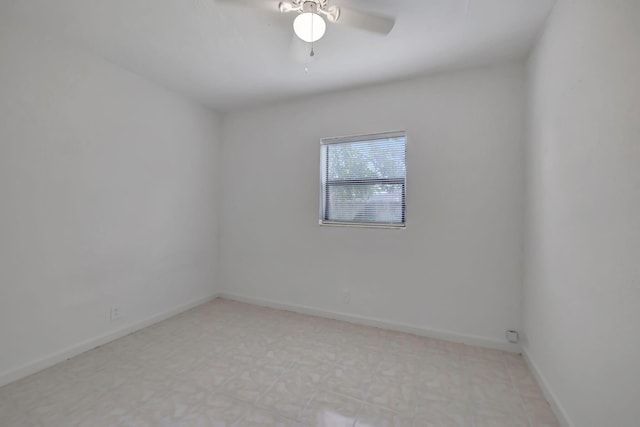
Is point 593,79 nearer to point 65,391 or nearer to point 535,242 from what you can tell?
point 535,242

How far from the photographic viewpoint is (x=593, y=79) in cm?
127

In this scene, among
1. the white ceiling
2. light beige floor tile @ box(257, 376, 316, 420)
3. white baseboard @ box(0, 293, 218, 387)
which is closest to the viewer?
light beige floor tile @ box(257, 376, 316, 420)

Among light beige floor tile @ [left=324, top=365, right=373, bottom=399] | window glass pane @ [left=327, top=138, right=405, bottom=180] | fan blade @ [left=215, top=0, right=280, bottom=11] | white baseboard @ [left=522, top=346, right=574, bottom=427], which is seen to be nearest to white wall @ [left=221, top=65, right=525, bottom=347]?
window glass pane @ [left=327, top=138, right=405, bottom=180]

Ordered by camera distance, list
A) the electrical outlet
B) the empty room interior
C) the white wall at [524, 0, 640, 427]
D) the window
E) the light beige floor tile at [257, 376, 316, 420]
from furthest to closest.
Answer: the electrical outlet, the window, the light beige floor tile at [257, 376, 316, 420], the empty room interior, the white wall at [524, 0, 640, 427]

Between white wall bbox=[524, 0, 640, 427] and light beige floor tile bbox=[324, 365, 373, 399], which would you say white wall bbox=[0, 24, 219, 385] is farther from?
white wall bbox=[524, 0, 640, 427]

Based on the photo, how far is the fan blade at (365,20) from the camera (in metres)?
1.60

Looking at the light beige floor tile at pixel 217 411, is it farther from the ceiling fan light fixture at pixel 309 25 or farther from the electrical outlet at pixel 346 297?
the ceiling fan light fixture at pixel 309 25

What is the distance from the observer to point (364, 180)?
2.91m

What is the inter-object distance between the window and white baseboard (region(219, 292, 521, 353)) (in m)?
1.01

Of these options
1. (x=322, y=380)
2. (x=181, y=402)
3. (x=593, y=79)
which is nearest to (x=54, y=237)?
(x=181, y=402)

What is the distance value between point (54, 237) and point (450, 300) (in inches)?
132

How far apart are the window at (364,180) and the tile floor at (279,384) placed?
122 centimetres

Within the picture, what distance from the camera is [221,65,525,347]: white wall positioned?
234 centimetres

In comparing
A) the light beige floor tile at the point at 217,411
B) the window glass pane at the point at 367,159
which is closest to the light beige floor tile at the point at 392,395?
the light beige floor tile at the point at 217,411
